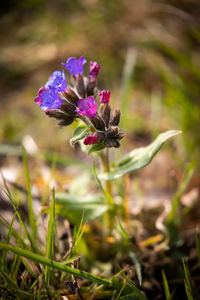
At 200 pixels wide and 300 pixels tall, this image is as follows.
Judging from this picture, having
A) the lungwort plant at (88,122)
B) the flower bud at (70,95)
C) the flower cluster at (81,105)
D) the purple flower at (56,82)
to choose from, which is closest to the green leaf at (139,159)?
the lungwort plant at (88,122)

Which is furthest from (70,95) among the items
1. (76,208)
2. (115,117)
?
(76,208)

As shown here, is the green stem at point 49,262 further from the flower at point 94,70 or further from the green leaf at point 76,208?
the flower at point 94,70

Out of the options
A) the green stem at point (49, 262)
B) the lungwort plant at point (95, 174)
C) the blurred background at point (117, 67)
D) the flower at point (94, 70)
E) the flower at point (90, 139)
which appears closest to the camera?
the green stem at point (49, 262)

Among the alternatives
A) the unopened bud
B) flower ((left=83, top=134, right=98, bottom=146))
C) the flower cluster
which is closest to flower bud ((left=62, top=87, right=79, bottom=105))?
the flower cluster

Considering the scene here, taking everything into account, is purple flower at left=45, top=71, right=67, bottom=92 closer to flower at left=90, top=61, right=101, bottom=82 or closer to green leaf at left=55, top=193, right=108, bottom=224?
flower at left=90, top=61, right=101, bottom=82

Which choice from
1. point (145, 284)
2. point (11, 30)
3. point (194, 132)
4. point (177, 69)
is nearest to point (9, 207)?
point (145, 284)

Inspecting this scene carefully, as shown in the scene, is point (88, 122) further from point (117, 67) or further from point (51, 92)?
point (117, 67)
